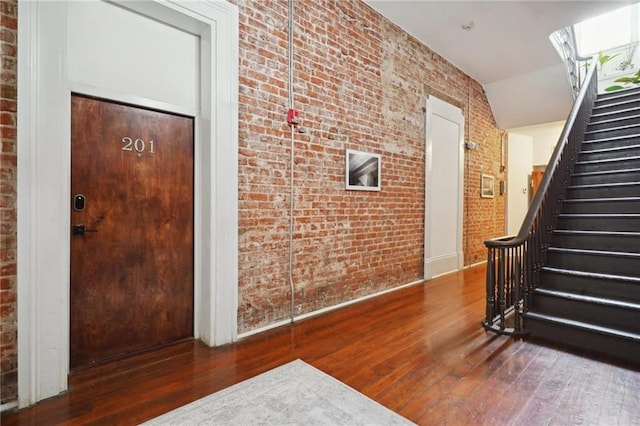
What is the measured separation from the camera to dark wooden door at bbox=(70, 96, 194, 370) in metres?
2.25

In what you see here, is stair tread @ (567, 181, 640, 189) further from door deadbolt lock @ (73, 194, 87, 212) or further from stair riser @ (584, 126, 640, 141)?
door deadbolt lock @ (73, 194, 87, 212)

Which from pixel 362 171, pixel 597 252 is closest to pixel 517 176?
pixel 597 252

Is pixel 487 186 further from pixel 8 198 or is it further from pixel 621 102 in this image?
pixel 8 198

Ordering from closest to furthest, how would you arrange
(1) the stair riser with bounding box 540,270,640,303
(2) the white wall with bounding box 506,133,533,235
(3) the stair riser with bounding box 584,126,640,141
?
(1) the stair riser with bounding box 540,270,640,303
(3) the stair riser with bounding box 584,126,640,141
(2) the white wall with bounding box 506,133,533,235

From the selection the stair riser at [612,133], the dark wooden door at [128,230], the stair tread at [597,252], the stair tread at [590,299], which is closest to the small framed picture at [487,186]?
the stair riser at [612,133]

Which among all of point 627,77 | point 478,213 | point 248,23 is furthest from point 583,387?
point 627,77

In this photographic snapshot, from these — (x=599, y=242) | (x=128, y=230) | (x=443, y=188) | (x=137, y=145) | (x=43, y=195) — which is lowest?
(x=599, y=242)

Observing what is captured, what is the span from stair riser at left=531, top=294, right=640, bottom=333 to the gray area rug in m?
2.12

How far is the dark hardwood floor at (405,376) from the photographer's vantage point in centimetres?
178

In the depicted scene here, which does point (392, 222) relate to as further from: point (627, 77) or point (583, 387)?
point (627, 77)

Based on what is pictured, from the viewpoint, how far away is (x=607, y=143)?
14.7ft

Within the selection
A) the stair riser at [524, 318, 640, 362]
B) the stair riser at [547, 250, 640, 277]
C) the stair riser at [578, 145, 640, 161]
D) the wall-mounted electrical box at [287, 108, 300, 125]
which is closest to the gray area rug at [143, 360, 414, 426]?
the stair riser at [524, 318, 640, 362]

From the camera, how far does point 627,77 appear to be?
6.97m

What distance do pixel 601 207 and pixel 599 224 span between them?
35cm
